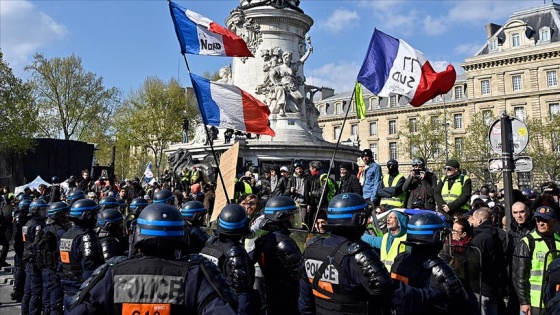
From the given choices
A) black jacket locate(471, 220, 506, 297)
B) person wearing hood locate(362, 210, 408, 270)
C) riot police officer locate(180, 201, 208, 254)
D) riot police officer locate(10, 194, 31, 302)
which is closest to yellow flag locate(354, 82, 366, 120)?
riot police officer locate(180, 201, 208, 254)

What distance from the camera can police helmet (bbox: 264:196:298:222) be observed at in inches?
220

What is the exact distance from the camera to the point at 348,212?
3.98 meters

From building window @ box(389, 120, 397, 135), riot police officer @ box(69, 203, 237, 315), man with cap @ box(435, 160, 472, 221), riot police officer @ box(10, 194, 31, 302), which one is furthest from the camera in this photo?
building window @ box(389, 120, 397, 135)

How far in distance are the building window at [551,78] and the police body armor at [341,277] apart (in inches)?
2347

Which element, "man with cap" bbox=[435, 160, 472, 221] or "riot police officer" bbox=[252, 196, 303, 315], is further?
"man with cap" bbox=[435, 160, 472, 221]

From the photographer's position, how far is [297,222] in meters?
6.22

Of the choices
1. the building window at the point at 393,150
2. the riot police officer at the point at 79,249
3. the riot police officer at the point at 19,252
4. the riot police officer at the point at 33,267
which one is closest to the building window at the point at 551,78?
the building window at the point at 393,150

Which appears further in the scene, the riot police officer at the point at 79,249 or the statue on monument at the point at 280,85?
the statue on monument at the point at 280,85

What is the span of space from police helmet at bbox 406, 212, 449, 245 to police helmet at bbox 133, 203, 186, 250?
180 cm

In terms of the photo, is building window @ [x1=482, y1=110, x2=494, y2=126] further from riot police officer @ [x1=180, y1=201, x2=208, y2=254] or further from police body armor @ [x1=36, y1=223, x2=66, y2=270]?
police body armor @ [x1=36, y1=223, x2=66, y2=270]

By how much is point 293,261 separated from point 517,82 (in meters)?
59.8

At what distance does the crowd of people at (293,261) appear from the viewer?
290 centimetres

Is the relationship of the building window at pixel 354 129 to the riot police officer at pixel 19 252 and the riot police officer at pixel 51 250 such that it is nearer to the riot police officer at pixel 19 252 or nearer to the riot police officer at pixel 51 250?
the riot police officer at pixel 19 252

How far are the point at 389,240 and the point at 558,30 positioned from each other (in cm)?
6093
